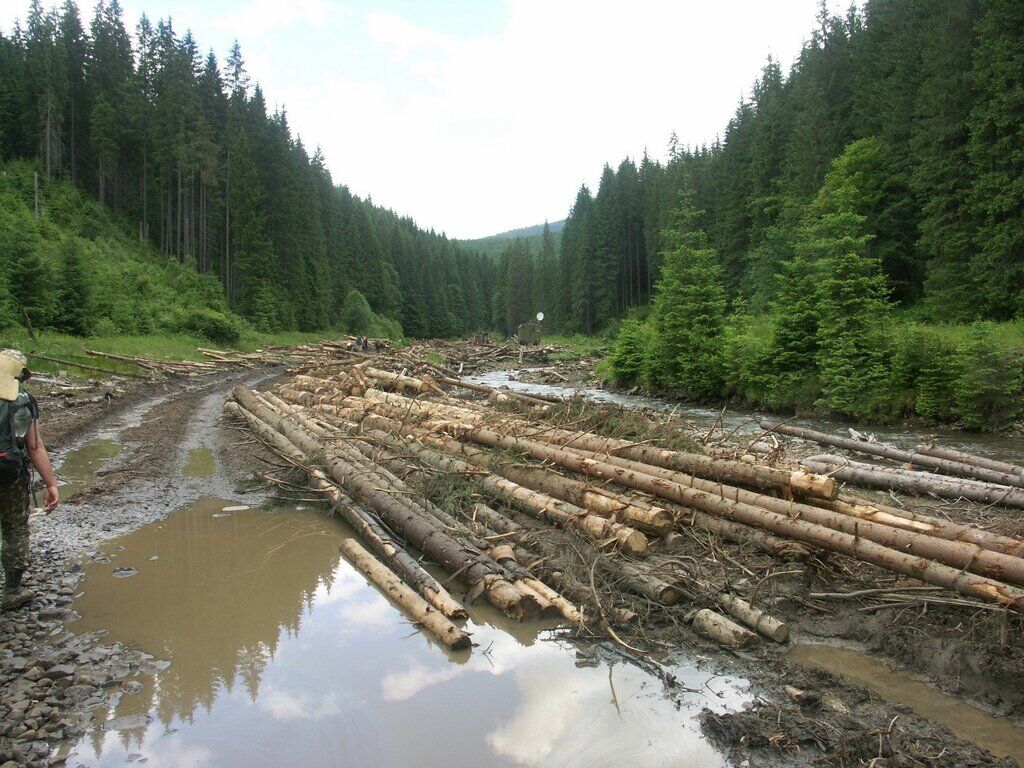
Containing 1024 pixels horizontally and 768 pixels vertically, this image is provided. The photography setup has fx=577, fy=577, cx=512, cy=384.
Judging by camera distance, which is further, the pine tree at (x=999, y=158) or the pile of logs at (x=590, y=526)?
the pine tree at (x=999, y=158)

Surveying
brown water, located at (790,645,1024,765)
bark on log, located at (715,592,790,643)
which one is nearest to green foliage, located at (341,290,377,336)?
bark on log, located at (715,592,790,643)

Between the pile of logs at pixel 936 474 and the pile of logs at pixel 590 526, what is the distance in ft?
6.49

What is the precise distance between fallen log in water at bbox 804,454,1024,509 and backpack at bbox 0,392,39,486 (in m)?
10.6

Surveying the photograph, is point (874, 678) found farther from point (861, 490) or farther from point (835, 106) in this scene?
point (835, 106)

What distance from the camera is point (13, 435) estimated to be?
5.22m

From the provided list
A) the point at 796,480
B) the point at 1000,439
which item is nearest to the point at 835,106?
the point at 1000,439

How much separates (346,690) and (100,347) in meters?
24.0

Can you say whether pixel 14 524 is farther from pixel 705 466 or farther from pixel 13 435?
pixel 705 466

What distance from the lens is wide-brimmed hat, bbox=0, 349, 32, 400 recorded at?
518 centimetres

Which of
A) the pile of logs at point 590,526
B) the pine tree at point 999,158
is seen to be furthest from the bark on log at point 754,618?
the pine tree at point 999,158

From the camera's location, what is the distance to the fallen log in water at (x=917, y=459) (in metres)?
9.04

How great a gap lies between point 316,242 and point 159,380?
3904cm

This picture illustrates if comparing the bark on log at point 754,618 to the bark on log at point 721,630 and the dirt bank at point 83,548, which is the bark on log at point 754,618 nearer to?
the bark on log at point 721,630

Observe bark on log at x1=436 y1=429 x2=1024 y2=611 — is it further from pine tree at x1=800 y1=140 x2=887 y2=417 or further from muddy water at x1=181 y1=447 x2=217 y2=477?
pine tree at x1=800 y1=140 x2=887 y2=417
